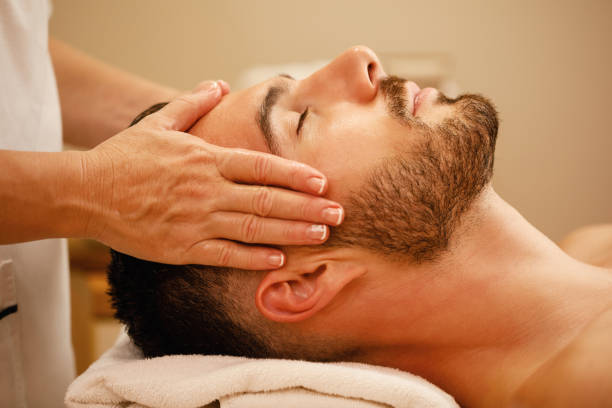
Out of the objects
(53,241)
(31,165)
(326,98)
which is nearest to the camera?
(31,165)

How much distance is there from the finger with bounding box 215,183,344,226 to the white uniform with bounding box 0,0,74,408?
2.04ft

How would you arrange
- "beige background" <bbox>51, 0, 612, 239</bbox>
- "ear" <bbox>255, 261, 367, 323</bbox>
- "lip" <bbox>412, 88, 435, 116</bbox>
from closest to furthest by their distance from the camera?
"ear" <bbox>255, 261, 367, 323</bbox> → "lip" <bbox>412, 88, 435, 116</bbox> → "beige background" <bbox>51, 0, 612, 239</bbox>

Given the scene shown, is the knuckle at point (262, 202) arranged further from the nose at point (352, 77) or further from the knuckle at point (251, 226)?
the nose at point (352, 77)

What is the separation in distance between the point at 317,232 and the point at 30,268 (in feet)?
2.54

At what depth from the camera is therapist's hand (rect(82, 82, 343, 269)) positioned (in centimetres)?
88

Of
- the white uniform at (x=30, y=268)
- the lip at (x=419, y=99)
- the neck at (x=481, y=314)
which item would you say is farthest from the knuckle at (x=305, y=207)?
the white uniform at (x=30, y=268)

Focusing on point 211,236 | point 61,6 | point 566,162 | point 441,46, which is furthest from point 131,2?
point 566,162

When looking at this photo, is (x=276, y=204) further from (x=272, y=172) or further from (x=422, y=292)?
(x=422, y=292)

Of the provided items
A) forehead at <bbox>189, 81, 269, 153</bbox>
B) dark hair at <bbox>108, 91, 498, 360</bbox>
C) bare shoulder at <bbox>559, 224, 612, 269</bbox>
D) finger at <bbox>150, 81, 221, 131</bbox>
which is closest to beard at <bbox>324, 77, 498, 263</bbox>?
dark hair at <bbox>108, 91, 498, 360</bbox>

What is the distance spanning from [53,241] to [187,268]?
0.50m

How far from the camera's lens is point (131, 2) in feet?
8.62

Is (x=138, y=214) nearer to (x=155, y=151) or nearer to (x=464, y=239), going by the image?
(x=155, y=151)

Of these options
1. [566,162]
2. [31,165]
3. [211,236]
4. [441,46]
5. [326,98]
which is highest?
[441,46]

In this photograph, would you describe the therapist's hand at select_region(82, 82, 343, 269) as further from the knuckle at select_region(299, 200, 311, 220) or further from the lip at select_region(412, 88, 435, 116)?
the lip at select_region(412, 88, 435, 116)
